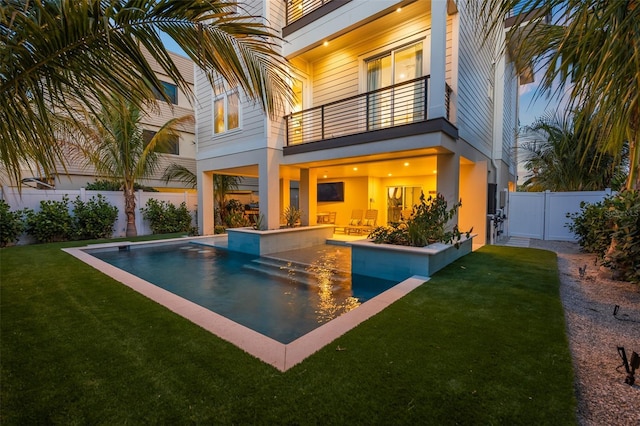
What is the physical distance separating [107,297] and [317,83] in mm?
9764

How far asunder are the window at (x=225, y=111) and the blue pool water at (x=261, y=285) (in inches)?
206

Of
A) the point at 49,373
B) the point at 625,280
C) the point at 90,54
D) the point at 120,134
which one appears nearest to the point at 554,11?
the point at 90,54

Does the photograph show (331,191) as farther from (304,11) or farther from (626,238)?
(626,238)

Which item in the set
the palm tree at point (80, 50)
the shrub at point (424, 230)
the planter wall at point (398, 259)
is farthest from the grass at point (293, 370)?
the shrub at point (424, 230)

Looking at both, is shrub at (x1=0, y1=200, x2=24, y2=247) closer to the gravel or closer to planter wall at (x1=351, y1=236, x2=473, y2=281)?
planter wall at (x1=351, y1=236, x2=473, y2=281)

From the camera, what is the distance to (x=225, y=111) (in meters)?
11.9

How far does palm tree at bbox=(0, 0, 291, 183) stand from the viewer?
1.90 m

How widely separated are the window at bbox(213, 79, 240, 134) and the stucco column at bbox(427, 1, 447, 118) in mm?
7149

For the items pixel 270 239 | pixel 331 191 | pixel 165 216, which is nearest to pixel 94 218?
pixel 165 216

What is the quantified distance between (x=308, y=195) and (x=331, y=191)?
4942 mm

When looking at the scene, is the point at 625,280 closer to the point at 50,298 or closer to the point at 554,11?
the point at 554,11

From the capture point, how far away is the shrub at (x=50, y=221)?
425 inches

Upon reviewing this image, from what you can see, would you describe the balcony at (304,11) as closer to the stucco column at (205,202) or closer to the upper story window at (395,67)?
the upper story window at (395,67)

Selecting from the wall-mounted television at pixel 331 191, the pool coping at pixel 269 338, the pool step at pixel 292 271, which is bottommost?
the pool step at pixel 292 271
